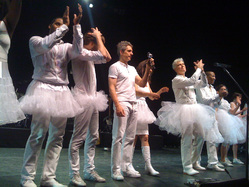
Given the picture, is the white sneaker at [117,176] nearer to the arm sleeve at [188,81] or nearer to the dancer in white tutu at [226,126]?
the arm sleeve at [188,81]

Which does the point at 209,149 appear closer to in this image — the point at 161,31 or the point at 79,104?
the point at 79,104

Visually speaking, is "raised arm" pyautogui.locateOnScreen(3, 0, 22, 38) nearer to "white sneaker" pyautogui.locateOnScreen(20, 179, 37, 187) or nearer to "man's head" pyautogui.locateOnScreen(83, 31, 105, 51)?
"man's head" pyautogui.locateOnScreen(83, 31, 105, 51)

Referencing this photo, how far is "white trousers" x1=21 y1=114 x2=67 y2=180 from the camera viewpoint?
1909 millimetres

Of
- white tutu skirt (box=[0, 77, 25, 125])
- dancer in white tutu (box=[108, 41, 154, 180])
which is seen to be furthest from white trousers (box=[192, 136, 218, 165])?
white tutu skirt (box=[0, 77, 25, 125])

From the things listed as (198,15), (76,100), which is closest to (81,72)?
(76,100)

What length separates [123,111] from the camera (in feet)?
8.16

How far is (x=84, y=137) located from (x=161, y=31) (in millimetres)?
4987

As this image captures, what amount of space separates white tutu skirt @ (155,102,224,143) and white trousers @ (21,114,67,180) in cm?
164

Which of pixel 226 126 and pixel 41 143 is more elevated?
pixel 41 143

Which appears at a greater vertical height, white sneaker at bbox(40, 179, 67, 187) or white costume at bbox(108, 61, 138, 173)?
white costume at bbox(108, 61, 138, 173)

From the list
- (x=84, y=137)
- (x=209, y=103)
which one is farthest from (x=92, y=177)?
(x=209, y=103)

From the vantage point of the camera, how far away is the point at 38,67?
2043mm

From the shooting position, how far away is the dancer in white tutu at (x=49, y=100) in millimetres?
1908

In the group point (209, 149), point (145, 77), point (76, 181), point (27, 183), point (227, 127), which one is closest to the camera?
point (27, 183)
